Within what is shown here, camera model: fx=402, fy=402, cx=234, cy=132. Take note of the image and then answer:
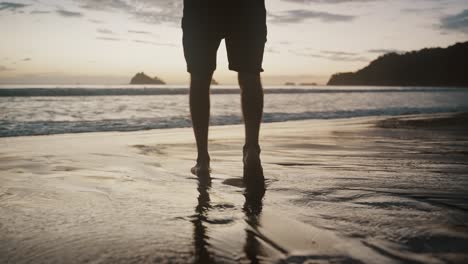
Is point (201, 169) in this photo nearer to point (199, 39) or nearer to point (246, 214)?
point (199, 39)

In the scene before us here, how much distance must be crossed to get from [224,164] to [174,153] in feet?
2.69

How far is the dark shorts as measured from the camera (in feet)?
8.18

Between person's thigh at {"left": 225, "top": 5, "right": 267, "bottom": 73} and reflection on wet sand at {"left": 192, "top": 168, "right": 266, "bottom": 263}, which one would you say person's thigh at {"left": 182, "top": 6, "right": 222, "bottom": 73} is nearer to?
person's thigh at {"left": 225, "top": 5, "right": 267, "bottom": 73}

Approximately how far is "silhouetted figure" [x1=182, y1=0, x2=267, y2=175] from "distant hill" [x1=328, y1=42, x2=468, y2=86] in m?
79.6

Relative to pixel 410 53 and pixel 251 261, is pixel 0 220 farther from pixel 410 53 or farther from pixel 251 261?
pixel 410 53

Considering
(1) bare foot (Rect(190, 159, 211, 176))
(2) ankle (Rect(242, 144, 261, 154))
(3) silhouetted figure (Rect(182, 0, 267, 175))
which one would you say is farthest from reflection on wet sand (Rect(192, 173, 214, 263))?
(3) silhouetted figure (Rect(182, 0, 267, 175))

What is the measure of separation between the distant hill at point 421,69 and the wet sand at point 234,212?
7966cm

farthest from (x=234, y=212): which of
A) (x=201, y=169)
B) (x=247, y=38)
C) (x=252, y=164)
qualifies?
(x=247, y=38)

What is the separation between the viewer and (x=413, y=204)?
1601 mm

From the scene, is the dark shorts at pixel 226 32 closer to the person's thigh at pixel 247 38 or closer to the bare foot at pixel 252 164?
the person's thigh at pixel 247 38

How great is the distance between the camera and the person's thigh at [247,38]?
249 centimetres

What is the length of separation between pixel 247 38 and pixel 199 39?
0.31m

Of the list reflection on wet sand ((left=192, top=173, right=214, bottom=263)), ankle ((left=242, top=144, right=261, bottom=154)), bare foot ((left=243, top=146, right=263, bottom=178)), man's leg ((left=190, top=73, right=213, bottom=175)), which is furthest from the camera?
man's leg ((left=190, top=73, right=213, bottom=175))

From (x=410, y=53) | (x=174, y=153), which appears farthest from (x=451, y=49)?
(x=174, y=153)
